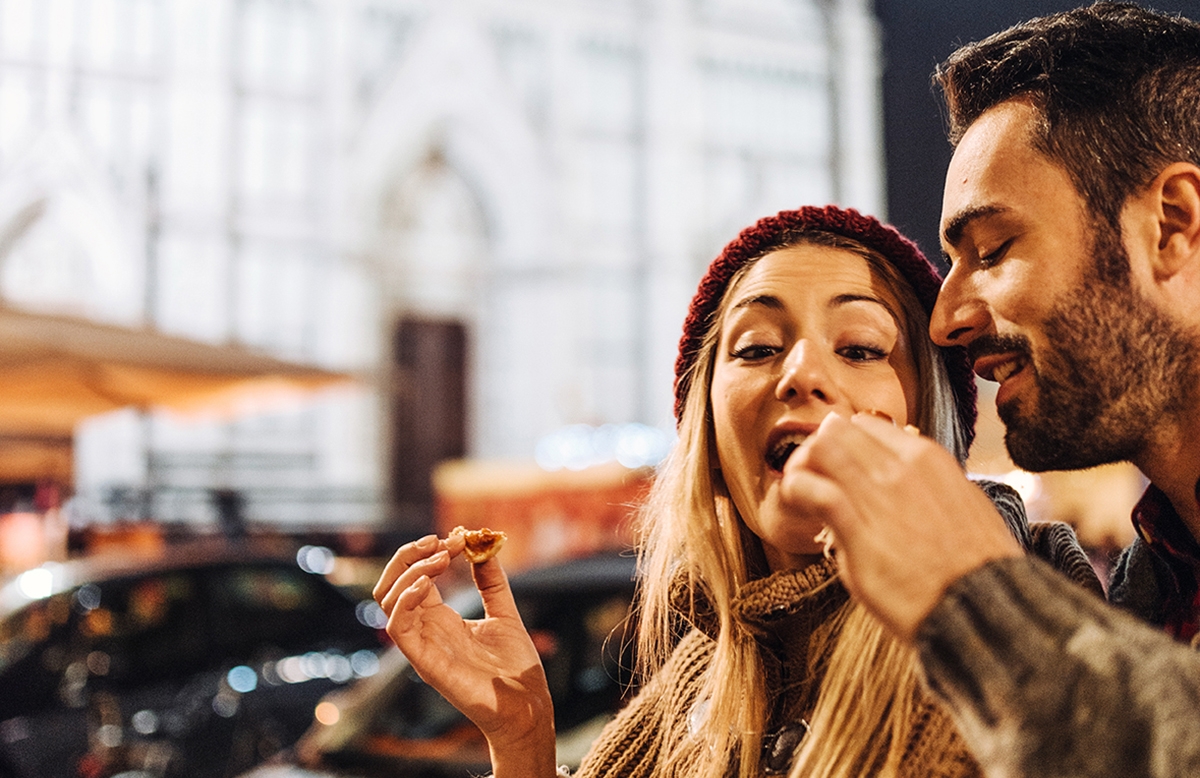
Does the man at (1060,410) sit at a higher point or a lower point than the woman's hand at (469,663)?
higher

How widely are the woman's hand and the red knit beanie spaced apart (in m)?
0.70

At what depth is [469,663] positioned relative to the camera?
6.43 feet

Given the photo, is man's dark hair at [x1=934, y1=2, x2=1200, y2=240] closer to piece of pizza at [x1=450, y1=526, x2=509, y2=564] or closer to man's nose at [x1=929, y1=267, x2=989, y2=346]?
man's nose at [x1=929, y1=267, x2=989, y2=346]


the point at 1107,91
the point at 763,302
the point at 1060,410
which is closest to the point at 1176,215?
the point at 1107,91

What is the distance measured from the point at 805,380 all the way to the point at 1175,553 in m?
0.57

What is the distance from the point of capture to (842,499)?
1.13 meters

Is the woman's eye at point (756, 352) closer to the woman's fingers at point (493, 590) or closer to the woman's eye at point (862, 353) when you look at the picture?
the woman's eye at point (862, 353)

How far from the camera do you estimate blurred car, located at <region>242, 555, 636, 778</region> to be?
11.2 ft

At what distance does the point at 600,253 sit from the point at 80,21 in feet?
30.9

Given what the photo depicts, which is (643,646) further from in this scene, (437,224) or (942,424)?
(437,224)

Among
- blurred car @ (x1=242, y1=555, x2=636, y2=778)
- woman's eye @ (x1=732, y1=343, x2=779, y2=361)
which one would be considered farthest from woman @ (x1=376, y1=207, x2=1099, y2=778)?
blurred car @ (x1=242, y1=555, x2=636, y2=778)

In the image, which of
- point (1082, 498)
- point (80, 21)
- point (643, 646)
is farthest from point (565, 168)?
point (643, 646)

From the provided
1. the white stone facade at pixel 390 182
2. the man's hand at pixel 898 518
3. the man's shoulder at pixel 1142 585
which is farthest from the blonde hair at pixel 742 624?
the white stone facade at pixel 390 182

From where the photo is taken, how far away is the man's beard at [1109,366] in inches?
53.7
